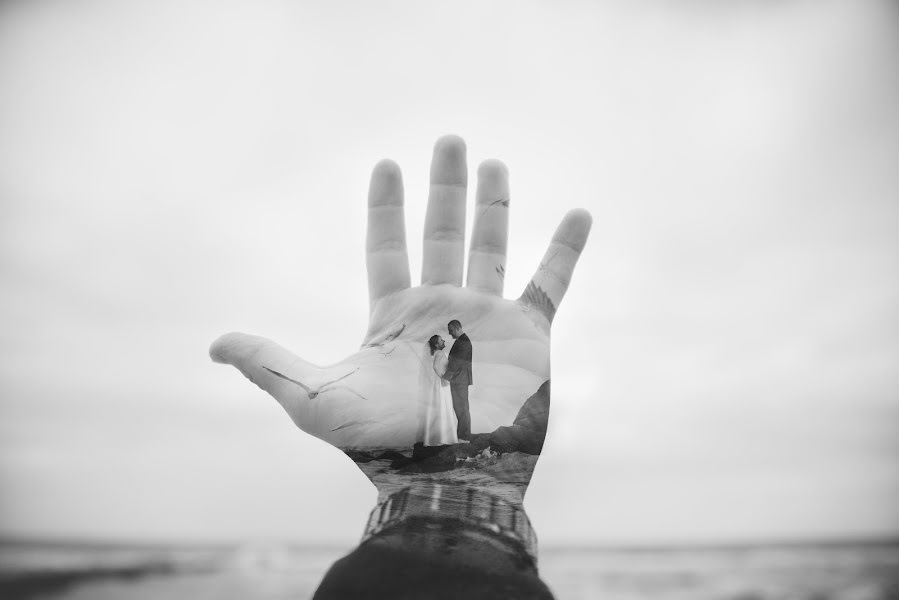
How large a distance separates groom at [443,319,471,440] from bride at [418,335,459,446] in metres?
0.02

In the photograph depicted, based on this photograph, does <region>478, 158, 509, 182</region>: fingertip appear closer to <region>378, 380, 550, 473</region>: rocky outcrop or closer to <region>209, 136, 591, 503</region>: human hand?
<region>209, 136, 591, 503</region>: human hand

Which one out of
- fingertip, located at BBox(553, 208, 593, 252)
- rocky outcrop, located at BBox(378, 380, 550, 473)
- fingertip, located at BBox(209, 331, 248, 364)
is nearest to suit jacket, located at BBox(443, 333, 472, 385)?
rocky outcrop, located at BBox(378, 380, 550, 473)

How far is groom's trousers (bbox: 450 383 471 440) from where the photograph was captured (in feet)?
8.43

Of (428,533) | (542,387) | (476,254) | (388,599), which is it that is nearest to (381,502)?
(428,533)

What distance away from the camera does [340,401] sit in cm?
257

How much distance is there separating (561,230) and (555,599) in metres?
1.65

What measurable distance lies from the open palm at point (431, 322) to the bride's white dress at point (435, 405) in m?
0.04

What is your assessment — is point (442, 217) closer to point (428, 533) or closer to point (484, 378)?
point (484, 378)

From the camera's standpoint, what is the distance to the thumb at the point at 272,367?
2.65 metres

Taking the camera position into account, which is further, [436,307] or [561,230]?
[561,230]

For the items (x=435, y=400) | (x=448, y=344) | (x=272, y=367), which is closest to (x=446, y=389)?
(x=435, y=400)

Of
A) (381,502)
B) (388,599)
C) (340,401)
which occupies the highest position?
(340,401)

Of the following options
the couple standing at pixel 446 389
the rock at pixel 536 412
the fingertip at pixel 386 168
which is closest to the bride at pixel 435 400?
the couple standing at pixel 446 389

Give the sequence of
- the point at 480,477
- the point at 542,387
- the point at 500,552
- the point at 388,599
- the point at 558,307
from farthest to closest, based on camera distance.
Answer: the point at 558,307 < the point at 542,387 < the point at 480,477 < the point at 500,552 < the point at 388,599
